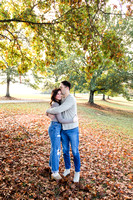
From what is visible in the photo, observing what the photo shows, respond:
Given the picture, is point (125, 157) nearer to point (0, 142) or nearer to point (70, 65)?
point (0, 142)

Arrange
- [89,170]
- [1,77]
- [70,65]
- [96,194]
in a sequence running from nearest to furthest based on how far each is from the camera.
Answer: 1. [96,194]
2. [89,170]
3. [70,65]
4. [1,77]

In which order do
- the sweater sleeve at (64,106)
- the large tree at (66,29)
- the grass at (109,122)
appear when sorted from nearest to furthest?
the sweater sleeve at (64,106) → the large tree at (66,29) → the grass at (109,122)

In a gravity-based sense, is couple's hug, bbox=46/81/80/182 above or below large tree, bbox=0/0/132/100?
below

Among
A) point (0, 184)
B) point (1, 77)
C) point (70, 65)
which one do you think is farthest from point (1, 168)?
point (1, 77)

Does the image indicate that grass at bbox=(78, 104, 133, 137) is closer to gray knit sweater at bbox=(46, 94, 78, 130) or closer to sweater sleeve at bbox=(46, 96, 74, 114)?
gray knit sweater at bbox=(46, 94, 78, 130)

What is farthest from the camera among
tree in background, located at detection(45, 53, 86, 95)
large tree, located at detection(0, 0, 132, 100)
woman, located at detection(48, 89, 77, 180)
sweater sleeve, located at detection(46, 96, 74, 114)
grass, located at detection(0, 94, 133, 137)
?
tree in background, located at detection(45, 53, 86, 95)

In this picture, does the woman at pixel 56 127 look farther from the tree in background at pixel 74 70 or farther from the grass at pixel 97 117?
the tree in background at pixel 74 70

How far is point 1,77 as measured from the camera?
26.4 meters

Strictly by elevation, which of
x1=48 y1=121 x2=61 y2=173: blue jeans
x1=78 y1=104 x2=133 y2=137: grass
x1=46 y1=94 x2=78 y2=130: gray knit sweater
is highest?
x1=46 y1=94 x2=78 y2=130: gray knit sweater

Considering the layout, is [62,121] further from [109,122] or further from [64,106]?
[109,122]

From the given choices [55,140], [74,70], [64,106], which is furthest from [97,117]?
[64,106]

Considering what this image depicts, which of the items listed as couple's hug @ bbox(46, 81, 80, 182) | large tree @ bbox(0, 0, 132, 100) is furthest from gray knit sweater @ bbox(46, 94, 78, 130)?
large tree @ bbox(0, 0, 132, 100)

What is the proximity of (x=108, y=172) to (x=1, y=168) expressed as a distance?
3.46m

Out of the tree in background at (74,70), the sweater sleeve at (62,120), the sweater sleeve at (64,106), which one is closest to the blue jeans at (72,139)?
the sweater sleeve at (62,120)
